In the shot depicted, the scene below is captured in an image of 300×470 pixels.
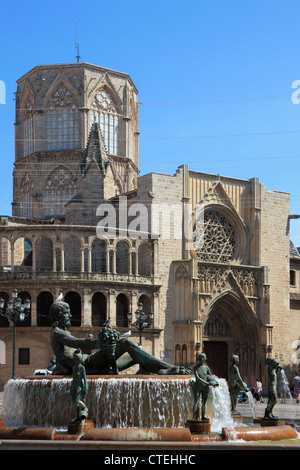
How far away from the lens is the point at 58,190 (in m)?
60.0

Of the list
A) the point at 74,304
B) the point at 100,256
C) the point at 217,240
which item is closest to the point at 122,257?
the point at 100,256

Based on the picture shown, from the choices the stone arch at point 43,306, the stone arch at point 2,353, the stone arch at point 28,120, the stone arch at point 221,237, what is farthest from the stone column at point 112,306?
the stone arch at point 28,120

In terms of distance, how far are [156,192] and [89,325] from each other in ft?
29.4

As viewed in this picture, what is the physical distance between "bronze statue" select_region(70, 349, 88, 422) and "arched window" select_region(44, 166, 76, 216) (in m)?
44.8

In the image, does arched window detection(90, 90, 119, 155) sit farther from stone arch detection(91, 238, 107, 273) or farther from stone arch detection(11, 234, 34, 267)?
stone arch detection(91, 238, 107, 273)

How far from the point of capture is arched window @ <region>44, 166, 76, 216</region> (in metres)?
59.6

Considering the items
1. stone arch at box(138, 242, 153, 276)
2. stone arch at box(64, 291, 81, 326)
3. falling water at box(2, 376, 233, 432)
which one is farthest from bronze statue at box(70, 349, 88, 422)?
stone arch at box(138, 242, 153, 276)

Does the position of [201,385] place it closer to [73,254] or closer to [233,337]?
[73,254]

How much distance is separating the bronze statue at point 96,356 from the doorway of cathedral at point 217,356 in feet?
101

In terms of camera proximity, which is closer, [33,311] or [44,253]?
[33,311]

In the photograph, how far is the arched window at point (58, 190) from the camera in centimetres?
5962

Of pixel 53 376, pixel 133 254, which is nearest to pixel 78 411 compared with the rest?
pixel 53 376

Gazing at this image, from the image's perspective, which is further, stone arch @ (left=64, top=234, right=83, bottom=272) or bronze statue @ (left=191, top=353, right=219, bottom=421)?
stone arch @ (left=64, top=234, right=83, bottom=272)

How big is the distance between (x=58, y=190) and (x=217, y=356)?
754 inches
